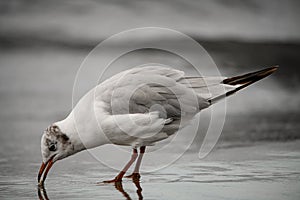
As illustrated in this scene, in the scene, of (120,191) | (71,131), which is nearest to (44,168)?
(71,131)

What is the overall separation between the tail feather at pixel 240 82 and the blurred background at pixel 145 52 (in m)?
1.03

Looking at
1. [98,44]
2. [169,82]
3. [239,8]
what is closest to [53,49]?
[98,44]

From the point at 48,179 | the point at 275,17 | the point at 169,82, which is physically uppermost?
the point at 275,17

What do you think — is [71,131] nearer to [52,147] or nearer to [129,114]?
[52,147]

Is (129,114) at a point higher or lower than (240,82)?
lower

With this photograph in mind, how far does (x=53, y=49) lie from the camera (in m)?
10.8

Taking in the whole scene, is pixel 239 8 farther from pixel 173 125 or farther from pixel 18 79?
pixel 173 125

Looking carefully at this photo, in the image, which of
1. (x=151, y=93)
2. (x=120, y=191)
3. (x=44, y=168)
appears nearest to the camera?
(x=120, y=191)

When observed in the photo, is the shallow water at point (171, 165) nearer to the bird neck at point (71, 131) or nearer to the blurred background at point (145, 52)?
the blurred background at point (145, 52)

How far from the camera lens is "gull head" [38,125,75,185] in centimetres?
522

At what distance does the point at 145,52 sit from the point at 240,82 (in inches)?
192

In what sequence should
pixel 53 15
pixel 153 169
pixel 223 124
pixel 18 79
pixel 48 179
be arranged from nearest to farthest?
pixel 48 179
pixel 153 169
pixel 223 124
pixel 18 79
pixel 53 15

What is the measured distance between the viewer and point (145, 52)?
10.4 metres

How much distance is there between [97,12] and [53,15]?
0.84m
